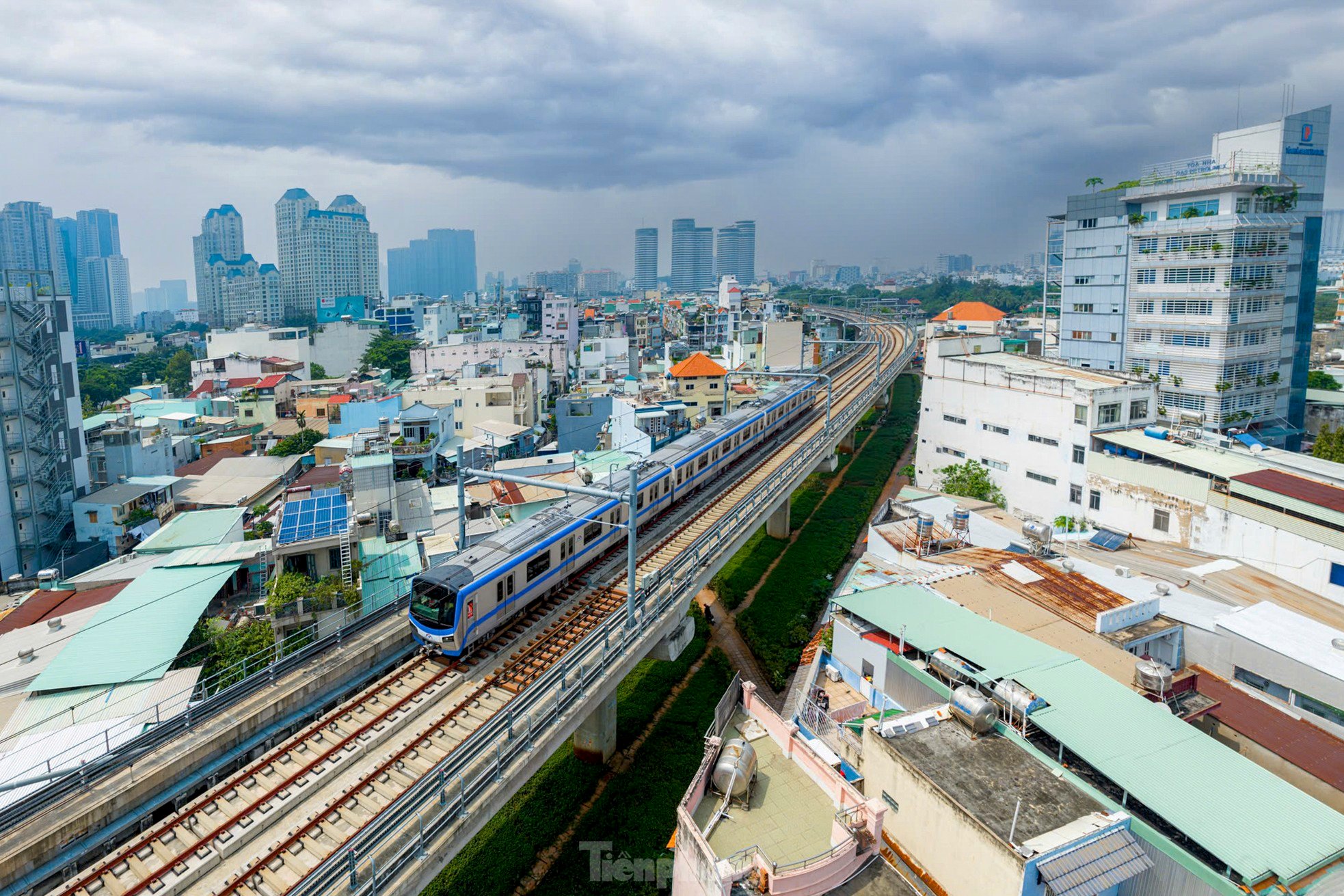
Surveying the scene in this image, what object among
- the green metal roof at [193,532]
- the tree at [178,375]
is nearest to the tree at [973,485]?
the green metal roof at [193,532]

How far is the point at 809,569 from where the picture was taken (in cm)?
3250

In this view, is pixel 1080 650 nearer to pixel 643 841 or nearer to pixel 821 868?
pixel 821 868

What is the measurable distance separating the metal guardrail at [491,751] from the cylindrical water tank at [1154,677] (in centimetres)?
813

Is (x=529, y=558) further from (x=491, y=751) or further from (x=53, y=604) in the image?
(x=53, y=604)

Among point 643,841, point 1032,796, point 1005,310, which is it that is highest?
point 1005,310

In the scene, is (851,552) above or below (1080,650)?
below

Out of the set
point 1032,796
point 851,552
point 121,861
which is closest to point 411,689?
point 121,861

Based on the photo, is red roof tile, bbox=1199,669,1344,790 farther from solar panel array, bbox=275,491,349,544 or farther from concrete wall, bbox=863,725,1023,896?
solar panel array, bbox=275,491,349,544

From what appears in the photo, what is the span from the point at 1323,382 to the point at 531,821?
60.1 metres

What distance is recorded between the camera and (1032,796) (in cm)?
1109

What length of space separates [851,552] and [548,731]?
24.0 meters

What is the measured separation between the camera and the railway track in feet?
34.5

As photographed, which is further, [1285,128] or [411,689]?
[1285,128]

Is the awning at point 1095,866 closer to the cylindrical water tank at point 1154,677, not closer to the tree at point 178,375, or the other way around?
the cylindrical water tank at point 1154,677
